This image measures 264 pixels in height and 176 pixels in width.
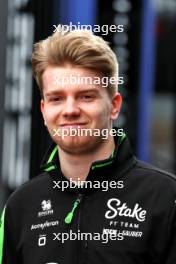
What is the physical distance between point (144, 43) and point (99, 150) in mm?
5192

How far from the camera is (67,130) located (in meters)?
2.32

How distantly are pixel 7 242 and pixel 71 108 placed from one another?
454 mm

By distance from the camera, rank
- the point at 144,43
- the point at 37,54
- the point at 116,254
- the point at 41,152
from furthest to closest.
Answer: the point at 144,43 → the point at 41,152 → the point at 37,54 → the point at 116,254

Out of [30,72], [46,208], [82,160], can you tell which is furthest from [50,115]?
[30,72]

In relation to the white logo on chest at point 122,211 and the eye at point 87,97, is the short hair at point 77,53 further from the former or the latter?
the white logo on chest at point 122,211

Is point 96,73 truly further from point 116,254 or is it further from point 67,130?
point 116,254

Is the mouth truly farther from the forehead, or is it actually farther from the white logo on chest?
the white logo on chest

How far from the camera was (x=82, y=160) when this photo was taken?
2.37m

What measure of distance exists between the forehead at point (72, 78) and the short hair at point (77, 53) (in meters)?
0.01

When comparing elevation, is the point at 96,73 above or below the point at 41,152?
above

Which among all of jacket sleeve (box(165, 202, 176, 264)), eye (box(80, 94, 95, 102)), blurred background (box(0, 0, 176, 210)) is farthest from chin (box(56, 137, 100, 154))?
blurred background (box(0, 0, 176, 210))

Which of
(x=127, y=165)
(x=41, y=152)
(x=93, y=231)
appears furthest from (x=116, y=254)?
(x=41, y=152)

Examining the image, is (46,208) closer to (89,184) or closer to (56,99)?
(89,184)

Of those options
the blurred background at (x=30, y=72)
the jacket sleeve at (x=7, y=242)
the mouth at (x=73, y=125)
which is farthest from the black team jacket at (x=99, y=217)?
the blurred background at (x=30, y=72)
